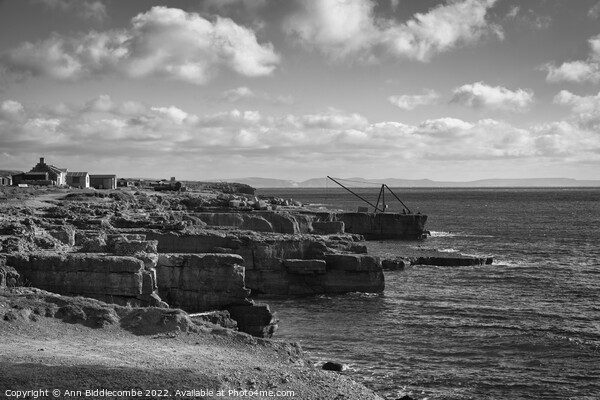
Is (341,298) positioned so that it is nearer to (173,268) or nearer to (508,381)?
(173,268)

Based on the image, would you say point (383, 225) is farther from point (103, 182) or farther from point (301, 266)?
point (103, 182)

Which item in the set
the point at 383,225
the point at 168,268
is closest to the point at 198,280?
the point at 168,268

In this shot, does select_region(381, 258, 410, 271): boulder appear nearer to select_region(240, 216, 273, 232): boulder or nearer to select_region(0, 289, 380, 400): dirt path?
select_region(240, 216, 273, 232): boulder

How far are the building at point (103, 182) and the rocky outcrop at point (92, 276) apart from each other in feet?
325

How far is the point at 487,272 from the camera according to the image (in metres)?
55.6

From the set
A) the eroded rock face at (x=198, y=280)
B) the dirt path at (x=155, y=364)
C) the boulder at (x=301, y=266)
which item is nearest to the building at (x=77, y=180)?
the boulder at (x=301, y=266)

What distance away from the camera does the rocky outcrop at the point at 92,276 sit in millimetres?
28250

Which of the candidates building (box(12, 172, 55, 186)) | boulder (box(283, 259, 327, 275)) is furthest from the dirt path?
building (box(12, 172, 55, 186))

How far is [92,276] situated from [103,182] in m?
104

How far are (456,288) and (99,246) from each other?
2744 cm

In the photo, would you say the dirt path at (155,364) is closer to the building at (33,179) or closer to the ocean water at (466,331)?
the ocean water at (466,331)

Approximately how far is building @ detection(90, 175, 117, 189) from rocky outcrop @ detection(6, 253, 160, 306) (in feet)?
325

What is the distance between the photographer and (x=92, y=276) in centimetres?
2856

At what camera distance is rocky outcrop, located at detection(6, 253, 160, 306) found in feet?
92.7
